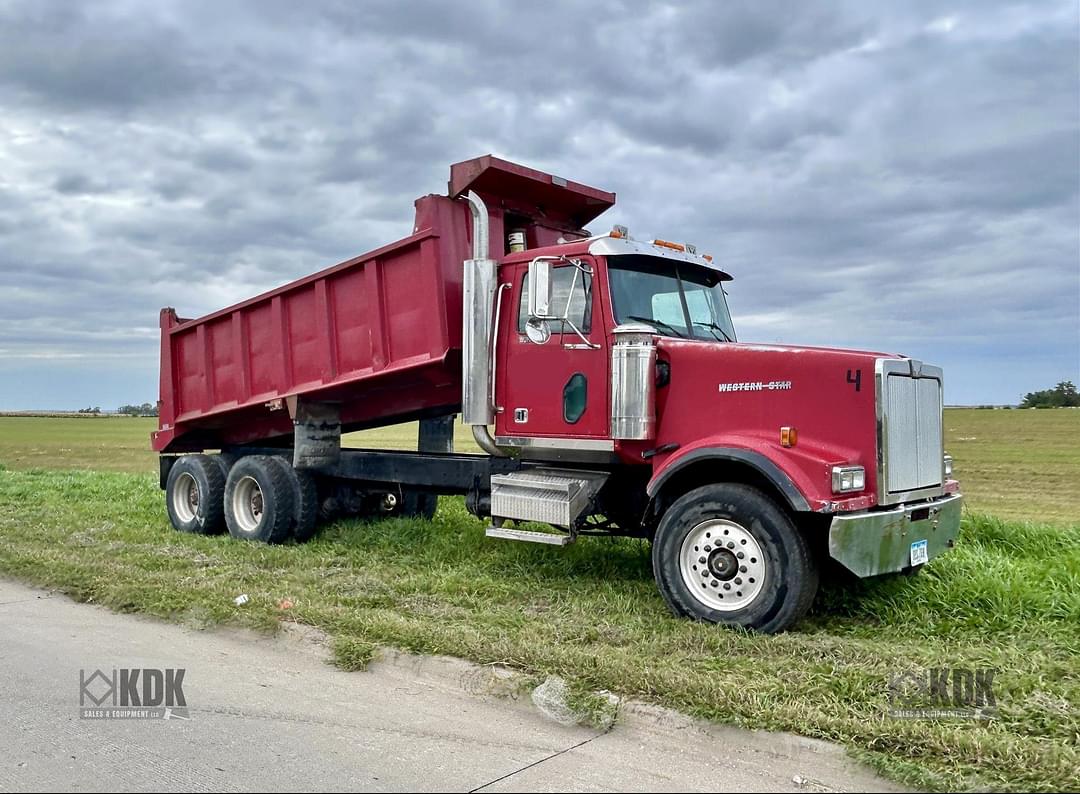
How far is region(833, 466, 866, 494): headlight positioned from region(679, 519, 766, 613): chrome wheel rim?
0.66 m

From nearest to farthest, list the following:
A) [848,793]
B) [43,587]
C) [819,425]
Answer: [848,793]
[819,425]
[43,587]

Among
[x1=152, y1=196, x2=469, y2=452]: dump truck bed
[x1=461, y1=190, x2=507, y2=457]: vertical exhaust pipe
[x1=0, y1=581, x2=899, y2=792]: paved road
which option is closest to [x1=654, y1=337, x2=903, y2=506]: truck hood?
[x1=461, y1=190, x2=507, y2=457]: vertical exhaust pipe

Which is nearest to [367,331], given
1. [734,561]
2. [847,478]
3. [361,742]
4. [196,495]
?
[196,495]

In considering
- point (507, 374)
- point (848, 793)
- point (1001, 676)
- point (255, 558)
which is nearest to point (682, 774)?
point (848, 793)

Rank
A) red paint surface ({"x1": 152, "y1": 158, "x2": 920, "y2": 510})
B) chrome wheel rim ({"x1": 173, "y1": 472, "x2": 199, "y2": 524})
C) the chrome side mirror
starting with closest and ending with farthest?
red paint surface ({"x1": 152, "y1": 158, "x2": 920, "y2": 510})
the chrome side mirror
chrome wheel rim ({"x1": 173, "y1": 472, "x2": 199, "y2": 524})

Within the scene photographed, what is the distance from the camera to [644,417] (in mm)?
A: 6574

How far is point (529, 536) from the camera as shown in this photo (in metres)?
7.14

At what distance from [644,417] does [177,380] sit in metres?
7.01

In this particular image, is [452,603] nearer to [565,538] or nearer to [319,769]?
[565,538]

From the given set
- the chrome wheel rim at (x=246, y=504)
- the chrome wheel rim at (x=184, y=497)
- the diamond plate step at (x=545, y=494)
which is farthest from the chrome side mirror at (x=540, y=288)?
the chrome wheel rim at (x=184, y=497)

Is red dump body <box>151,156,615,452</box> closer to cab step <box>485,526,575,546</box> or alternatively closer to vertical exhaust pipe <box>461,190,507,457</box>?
vertical exhaust pipe <box>461,190,507,457</box>

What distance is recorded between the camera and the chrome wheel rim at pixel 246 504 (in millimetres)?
10125

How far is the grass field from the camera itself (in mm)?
4109

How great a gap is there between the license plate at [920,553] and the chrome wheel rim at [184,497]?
831 centimetres
